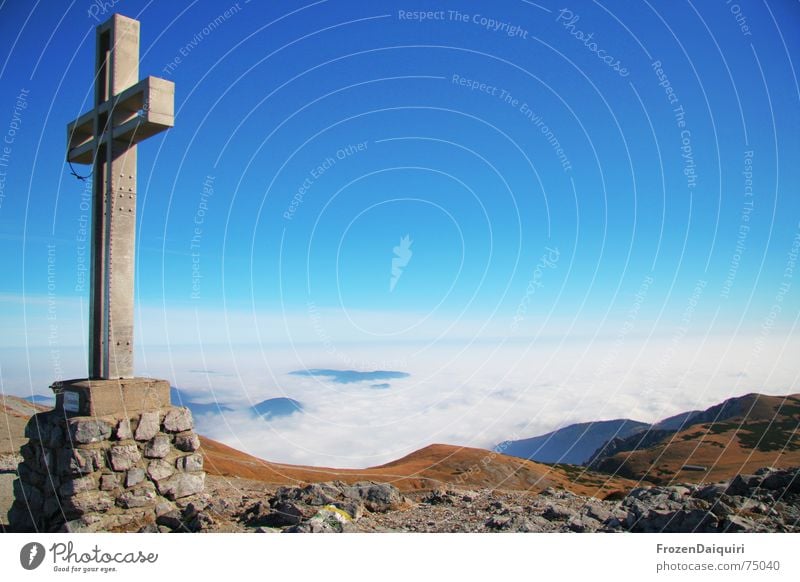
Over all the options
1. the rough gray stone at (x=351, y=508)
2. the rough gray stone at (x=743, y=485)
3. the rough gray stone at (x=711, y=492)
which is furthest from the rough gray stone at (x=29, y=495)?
the rough gray stone at (x=743, y=485)

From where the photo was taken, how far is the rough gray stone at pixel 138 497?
680cm

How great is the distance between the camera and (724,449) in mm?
19031

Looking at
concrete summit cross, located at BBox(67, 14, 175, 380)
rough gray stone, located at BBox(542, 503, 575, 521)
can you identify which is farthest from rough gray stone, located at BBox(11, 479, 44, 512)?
rough gray stone, located at BBox(542, 503, 575, 521)

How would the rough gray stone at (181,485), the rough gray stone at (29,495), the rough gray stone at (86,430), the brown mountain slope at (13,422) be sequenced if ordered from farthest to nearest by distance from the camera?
the brown mountain slope at (13,422) → the rough gray stone at (181,485) → the rough gray stone at (29,495) → the rough gray stone at (86,430)

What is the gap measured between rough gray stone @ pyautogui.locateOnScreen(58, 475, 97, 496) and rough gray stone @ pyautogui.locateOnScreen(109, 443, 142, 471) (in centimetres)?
28

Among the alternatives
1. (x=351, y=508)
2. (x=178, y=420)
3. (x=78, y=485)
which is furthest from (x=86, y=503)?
(x=351, y=508)

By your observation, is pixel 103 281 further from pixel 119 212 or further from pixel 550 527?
pixel 550 527

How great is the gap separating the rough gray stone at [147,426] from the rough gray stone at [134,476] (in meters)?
0.37

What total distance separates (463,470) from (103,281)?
29.5 ft

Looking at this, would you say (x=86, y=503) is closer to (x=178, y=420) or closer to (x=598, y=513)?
(x=178, y=420)

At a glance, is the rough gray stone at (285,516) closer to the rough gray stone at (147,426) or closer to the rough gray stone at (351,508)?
the rough gray stone at (351,508)

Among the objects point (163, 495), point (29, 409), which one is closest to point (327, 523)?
point (163, 495)

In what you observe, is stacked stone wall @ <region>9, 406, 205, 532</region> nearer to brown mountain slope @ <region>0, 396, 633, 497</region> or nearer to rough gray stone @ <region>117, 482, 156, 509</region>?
rough gray stone @ <region>117, 482, 156, 509</region>
